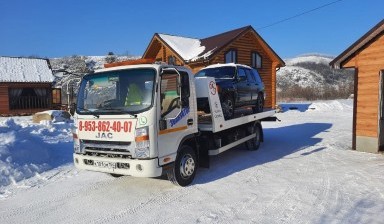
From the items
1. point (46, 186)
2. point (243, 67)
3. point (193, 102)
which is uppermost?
point (243, 67)

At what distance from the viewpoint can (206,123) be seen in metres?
7.68

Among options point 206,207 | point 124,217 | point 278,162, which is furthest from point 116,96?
point 278,162

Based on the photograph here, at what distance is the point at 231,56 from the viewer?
2459 cm

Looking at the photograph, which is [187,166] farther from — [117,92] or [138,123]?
[117,92]

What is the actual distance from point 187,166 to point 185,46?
780 inches

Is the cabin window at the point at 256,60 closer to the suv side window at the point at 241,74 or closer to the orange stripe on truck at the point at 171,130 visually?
the suv side window at the point at 241,74

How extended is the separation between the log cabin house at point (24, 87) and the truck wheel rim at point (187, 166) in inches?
1000

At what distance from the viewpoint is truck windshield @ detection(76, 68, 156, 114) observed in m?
5.99

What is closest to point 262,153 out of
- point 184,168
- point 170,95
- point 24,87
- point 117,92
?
point 184,168

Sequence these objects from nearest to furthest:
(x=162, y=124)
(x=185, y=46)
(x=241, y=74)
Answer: (x=162, y=124)
(x=241, y=74)
(x=185, y=46)

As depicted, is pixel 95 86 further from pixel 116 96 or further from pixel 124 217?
pixel 124 217

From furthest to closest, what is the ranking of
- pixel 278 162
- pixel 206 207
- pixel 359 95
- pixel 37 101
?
pixel 37 101 < pixel 359 95 < pixel 278 162 < pixel 206 207

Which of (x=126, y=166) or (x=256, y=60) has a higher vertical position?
(x=256, y=60)

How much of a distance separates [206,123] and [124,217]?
324cm
